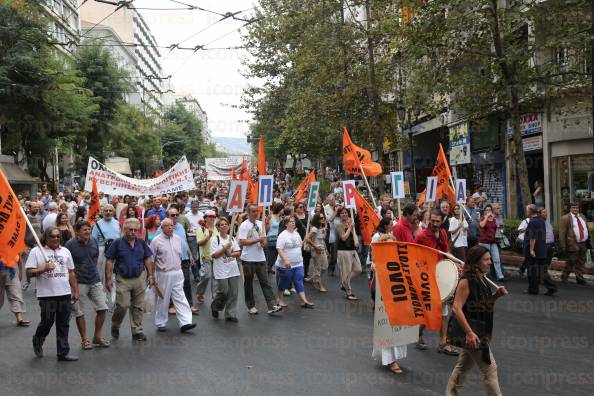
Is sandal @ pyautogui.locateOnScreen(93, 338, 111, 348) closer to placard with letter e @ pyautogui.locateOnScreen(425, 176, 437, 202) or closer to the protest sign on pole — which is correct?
the protest sign on pole

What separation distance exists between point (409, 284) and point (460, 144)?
22.0m

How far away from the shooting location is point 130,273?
838 centimetres

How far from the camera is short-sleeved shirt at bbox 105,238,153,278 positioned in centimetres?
835

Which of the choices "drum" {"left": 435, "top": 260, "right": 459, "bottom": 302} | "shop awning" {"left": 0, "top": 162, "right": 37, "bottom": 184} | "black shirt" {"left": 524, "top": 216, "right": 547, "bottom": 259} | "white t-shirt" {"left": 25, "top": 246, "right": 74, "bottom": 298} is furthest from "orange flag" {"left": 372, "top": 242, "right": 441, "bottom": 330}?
"shop awning" {"left": 0, "top": 162, "right": 37, "bottom": 184}

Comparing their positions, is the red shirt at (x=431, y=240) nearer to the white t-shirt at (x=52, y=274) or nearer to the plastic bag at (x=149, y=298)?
the plastic bag at (x=149, y=298)

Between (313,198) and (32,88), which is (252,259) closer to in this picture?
(313,198)

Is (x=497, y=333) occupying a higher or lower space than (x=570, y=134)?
lower

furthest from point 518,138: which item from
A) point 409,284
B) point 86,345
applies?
point 86,345

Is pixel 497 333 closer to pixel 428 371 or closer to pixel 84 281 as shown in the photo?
pixel 428 371

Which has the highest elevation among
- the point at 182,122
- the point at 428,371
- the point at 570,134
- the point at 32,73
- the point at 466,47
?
the point at 182,122

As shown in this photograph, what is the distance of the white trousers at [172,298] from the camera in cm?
880

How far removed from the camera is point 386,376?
263 inches


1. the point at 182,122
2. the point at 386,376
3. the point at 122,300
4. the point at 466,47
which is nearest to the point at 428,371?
the point at 386,376

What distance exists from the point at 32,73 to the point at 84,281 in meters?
23.4
